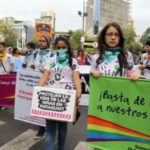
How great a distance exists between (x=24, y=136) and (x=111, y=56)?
2.91 meters

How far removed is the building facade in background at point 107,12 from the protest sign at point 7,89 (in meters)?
137

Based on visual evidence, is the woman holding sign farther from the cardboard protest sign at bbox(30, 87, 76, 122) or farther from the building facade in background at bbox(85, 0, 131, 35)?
the building facade in background at bbox(85, 0, 131, 35)

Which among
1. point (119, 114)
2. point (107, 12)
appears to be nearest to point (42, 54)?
point (119, 114)

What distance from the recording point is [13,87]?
6.85m

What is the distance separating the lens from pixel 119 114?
141 inches

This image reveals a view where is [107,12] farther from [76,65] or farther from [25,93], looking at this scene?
[76,65]

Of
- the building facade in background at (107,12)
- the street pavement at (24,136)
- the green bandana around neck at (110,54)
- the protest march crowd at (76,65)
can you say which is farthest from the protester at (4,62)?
the building facade in background at (107,12)

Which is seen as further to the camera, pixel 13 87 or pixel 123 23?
pixel 123 23

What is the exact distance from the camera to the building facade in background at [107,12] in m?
151

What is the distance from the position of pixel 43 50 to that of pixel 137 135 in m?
2.91

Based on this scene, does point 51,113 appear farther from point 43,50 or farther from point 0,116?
point 0,116

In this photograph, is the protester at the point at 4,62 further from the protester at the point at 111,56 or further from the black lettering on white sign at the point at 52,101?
the protester at the point at 111,56

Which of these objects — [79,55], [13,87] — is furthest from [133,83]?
[79,55]

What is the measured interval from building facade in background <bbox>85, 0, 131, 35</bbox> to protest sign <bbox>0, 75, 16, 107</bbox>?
137483 mm
